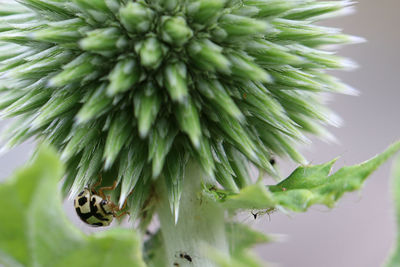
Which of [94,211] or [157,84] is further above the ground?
[157,84]

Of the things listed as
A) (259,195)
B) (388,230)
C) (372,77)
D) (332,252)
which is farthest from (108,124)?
(372,77)

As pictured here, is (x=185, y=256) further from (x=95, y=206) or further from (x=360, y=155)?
(x=360, y=155)

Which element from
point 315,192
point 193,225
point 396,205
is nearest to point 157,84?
point 193,225

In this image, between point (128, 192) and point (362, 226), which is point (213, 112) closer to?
point (128, 192)

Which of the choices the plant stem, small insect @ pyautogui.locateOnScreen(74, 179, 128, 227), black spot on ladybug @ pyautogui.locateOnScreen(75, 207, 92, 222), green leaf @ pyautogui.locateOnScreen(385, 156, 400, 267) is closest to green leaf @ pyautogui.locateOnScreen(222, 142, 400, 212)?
the plant stem

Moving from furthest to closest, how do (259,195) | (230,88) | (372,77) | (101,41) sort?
1. (372,77)
2. (230,88)
3. (101,41)
4. (259,195)

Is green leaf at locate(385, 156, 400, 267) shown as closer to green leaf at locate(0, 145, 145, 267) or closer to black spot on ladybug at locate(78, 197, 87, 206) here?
green leaf at locate(0, 145, 145, 267)
